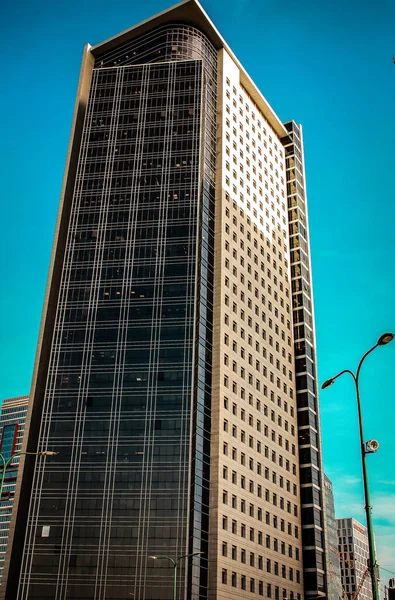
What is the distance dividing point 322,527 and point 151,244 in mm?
52064

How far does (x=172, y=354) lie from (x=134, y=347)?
5.21m

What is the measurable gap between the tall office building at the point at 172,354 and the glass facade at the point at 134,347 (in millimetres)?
224

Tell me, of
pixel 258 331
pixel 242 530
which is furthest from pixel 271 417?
pixel 242 530

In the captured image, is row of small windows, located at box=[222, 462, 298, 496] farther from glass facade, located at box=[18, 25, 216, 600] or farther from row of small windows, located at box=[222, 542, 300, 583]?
row of small windows, located at box=[222, 542, 300, 583]

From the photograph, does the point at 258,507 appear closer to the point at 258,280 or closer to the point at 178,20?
the point at 258,280

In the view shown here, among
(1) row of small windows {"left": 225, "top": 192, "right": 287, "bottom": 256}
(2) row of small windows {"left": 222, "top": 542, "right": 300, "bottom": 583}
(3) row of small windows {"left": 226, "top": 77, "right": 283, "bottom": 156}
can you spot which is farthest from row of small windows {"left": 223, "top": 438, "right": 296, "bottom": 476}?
(3) row of small windows {"left": 226, "top": 77, "right": 283, "bottom": 156}

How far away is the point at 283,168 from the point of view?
13325cm

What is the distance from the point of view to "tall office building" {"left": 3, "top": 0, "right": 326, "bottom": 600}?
7669 centimetres

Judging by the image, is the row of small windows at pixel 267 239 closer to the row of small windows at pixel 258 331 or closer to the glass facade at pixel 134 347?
the glass facade at pixel 134 347

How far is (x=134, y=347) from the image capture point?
8662 cm

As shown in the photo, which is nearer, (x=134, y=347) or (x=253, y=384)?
(x=134, y=347)

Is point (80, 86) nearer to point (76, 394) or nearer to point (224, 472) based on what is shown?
point (76, 394)

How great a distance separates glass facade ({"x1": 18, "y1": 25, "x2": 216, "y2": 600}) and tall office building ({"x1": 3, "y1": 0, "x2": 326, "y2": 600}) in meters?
0.22

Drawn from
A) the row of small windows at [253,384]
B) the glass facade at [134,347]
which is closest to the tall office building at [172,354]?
the glass facade at [134,347]
